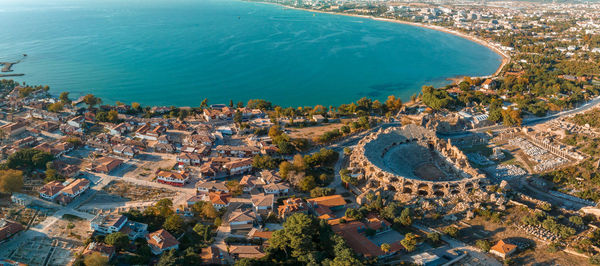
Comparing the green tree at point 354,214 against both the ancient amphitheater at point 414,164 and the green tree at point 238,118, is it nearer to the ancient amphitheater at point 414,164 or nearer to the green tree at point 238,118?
the ancient amphitheater at point 414,164

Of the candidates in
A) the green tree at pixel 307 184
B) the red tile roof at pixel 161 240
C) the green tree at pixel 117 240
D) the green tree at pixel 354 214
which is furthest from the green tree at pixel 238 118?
the green tree at pixel 117 240

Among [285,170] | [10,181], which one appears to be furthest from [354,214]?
[10,181]

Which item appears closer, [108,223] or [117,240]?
[117,240]

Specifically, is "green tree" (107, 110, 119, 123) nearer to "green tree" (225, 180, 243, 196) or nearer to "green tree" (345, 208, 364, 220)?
"green tree" (225, 180, 243, 196)

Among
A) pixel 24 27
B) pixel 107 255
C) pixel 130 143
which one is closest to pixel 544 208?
pixel 107 255

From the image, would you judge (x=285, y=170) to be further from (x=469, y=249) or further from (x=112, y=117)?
(x=112, y=117)

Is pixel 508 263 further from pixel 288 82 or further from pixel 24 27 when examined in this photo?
pixel 24 27

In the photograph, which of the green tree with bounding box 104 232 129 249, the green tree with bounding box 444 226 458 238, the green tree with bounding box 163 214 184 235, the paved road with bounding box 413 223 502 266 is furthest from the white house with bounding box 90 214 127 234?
the green tree with bounding box 444 226 458 238

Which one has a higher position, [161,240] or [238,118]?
[238,118]
